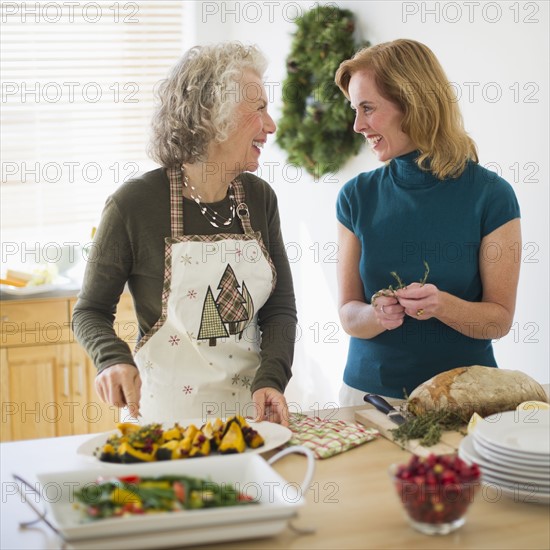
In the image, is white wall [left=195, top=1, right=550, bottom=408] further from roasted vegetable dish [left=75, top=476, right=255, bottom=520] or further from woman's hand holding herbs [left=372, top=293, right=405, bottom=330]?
roasted vegetable dish [left=75, top=476, right=255, bottom=520]

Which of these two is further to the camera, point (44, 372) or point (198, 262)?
point (44, 372)

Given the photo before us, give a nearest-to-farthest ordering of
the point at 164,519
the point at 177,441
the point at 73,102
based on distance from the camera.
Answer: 1. the point at 164,519
2. the point at 177,441
3. the point at 73,102

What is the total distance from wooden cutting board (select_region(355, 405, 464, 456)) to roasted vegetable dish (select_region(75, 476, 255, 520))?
38 cm

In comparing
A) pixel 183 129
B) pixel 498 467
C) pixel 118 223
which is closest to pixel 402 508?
pixel 498 467

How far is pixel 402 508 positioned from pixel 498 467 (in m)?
0.16

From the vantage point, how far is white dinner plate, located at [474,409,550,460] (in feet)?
3.84

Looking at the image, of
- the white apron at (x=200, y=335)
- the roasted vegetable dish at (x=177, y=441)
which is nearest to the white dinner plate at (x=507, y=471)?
the roasted vegetable dish at (x=177, y=441)

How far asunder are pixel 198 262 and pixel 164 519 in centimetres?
78

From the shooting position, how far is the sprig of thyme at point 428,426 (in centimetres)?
134

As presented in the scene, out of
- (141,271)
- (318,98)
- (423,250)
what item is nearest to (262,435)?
(141,271)

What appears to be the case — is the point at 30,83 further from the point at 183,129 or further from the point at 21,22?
the point at 183,129

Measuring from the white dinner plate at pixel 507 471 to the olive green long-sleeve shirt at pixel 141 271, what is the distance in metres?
0.48

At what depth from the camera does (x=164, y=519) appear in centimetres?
96

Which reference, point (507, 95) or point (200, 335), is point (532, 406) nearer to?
point (200, 335)
